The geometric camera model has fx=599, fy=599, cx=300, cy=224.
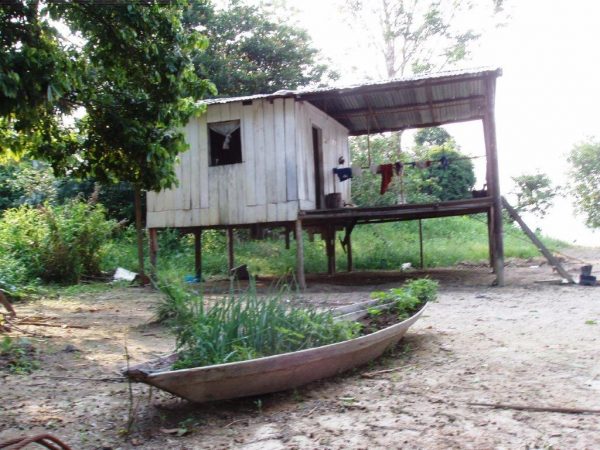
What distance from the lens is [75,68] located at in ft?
21.9

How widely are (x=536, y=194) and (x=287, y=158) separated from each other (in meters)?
17.3

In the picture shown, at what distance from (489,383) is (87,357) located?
3769 mm

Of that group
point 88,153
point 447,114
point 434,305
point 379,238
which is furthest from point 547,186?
point 88,153

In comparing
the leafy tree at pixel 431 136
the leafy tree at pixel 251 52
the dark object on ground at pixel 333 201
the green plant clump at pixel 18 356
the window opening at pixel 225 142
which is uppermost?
the leafy tree at pixel 251 52

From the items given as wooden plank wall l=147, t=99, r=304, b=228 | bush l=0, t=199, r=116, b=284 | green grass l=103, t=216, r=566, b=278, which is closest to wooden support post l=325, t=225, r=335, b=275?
green grass l=103, t=216, r=566, b=278

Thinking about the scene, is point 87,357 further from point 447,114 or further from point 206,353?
point 447,114

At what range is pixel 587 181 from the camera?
89.2 ft

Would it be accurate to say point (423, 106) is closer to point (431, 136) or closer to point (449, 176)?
point (449, 176)

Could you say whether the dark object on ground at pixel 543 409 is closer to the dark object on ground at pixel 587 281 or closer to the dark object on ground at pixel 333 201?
the dark object on ground at pixel 587 281

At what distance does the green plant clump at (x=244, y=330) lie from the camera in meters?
4.25

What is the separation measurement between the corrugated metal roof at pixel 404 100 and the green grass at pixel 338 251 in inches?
114

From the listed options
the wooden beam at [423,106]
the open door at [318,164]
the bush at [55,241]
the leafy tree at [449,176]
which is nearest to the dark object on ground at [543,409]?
the open door at [318,164]

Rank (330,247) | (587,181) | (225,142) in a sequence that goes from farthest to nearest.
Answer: (587,181)
(330,247)
(225,142)

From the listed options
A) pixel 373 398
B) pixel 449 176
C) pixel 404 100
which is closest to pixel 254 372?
pixel 373 398
